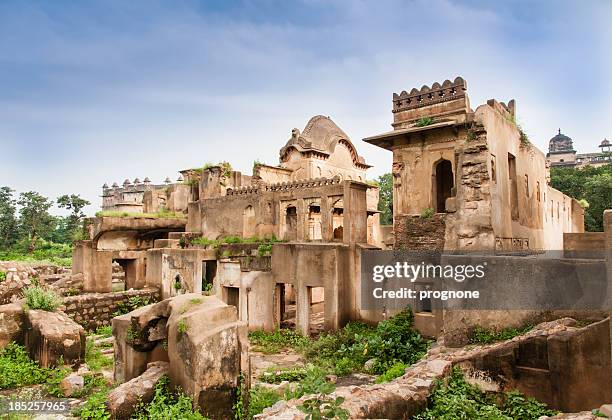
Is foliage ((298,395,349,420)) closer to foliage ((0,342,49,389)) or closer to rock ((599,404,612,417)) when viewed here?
rock ((599,404,612,417))

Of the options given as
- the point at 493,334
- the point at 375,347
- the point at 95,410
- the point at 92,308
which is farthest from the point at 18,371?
the point at 493,334

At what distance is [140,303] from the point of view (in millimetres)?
15031

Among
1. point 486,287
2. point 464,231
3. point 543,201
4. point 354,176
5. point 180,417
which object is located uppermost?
point 354,176

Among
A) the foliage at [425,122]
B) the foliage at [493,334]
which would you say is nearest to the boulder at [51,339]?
the foliage at [493,334]

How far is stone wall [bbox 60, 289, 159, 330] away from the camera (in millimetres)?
12828

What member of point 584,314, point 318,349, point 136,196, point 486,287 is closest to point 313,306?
point 318,349

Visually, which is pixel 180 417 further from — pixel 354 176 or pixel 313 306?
pixel 354 176

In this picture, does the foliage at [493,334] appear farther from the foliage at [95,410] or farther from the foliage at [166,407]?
the foliage at [95,410]

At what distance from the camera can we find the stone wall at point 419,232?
12.3 meters

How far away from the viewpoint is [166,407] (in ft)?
18.4

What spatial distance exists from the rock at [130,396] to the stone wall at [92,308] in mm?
7844

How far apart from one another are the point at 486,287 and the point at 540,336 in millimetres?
1311

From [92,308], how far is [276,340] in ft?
19.9

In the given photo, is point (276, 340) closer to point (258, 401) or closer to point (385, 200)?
point (258, 401)
